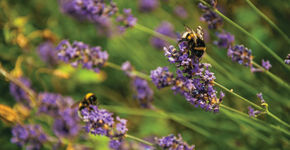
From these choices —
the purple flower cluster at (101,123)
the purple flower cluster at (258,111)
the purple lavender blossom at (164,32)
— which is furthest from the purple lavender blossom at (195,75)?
the purple lavender blossom at (164,32)

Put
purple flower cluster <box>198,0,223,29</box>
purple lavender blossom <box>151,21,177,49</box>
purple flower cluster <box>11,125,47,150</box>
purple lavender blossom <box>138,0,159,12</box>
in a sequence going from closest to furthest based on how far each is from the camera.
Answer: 1. purple flower cluster <box>198,0,223,29</box>
2. purple flower cluster <box>11,125,47,150</box>
3. purple lavender blossom <box>151,21,177,49</box>
4. purple lavender blossom <box>138,0,159,12</box>

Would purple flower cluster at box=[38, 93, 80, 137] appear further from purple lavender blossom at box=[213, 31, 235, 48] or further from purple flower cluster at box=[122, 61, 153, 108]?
purple lavender blossom at box=[213, 31, 235, 48]

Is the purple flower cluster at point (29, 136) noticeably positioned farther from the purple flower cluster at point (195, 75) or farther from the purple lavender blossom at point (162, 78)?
the purple flower cluster at point (195, 75)

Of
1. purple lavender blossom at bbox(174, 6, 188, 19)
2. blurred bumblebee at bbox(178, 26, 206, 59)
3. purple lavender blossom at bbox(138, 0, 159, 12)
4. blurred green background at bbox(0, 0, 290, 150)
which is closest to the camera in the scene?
blurred bumblebee at bbox(178, 26, 206, 59)

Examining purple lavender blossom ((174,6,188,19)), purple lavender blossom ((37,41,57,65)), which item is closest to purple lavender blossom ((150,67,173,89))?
purple lavender blossom ((174,6,188,19))

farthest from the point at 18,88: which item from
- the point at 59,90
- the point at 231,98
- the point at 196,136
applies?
the point at 231,98

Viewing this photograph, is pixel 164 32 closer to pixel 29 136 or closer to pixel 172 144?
pixel 29 136
